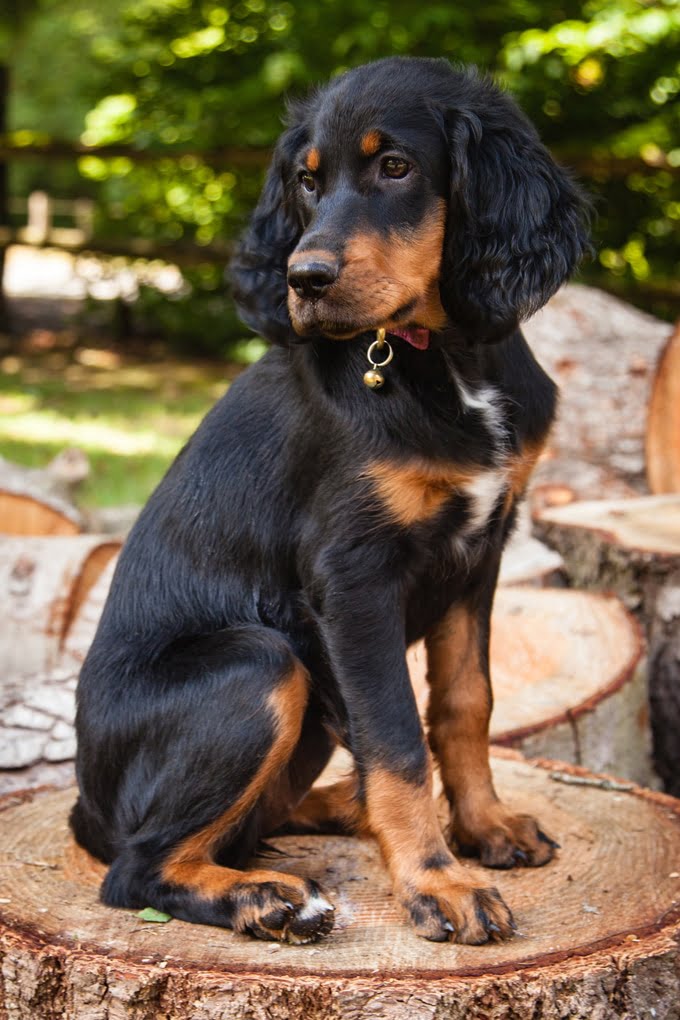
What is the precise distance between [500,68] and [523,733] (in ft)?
31.2

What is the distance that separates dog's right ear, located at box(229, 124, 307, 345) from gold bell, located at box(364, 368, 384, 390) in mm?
317

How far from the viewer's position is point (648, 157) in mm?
11844

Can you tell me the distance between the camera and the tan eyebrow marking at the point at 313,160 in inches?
111

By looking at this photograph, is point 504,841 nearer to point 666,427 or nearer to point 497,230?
point 497,230

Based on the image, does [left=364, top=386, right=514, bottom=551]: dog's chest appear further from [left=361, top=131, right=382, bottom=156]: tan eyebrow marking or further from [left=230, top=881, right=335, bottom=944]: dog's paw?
[left=230, top=881, right=335, bottom=944]: dog's paw

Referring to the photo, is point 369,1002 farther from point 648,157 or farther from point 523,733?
point 648,157

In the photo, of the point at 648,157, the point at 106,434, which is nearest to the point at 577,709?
the point at 106,434

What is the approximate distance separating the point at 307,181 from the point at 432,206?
343mm

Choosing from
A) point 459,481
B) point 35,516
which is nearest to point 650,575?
point 459,481

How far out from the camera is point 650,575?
4582 millimetres

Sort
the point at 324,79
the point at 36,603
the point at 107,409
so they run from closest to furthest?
1. the point at 36,603
2. the point at 324,79
3. the point at 107,409

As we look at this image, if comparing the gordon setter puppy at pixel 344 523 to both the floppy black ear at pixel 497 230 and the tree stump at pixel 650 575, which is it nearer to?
the floppy black ear at pixel 497 230

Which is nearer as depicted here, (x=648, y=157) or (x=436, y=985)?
(x=436, y=985)

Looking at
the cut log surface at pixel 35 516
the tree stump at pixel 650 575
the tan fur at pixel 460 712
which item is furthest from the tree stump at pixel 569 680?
the cut log surface at pixel 35 516
